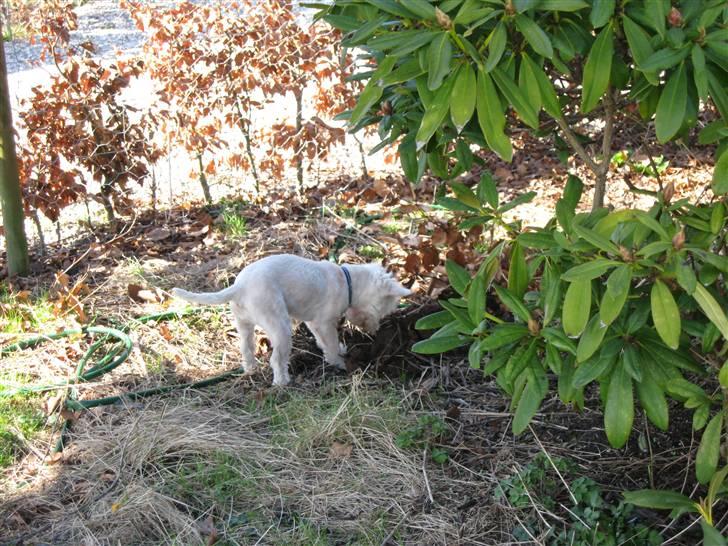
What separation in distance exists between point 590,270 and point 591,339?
0.85 feet

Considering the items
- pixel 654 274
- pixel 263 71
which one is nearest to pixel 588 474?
pixel 654 274

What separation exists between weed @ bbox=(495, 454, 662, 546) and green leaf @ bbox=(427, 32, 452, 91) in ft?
5.52

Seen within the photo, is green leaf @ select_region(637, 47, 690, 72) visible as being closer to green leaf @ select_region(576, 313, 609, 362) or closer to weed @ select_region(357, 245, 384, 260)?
green leaf @ select_region(576, 313, 609, 362)

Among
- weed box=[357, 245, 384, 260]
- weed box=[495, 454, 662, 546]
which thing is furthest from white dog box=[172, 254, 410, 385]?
weed box=[495, 454, 662, 546]

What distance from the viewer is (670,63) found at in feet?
6.73

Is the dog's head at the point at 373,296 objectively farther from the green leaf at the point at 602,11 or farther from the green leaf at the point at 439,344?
the green leaf at the point at 602,11

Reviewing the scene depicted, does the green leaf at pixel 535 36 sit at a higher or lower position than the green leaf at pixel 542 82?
higher

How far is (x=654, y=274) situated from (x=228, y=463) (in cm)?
213

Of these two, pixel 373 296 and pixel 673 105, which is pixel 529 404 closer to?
pixel 673 105

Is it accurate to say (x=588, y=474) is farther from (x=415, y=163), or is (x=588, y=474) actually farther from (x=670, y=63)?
(x=670, y=63)

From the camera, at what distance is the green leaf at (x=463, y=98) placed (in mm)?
2115

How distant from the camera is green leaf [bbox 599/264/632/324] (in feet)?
6.59

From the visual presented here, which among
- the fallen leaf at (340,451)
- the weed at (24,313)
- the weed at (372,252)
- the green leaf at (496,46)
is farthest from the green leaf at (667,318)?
the weed at (24,313)

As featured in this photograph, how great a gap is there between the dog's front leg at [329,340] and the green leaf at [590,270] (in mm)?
2526
